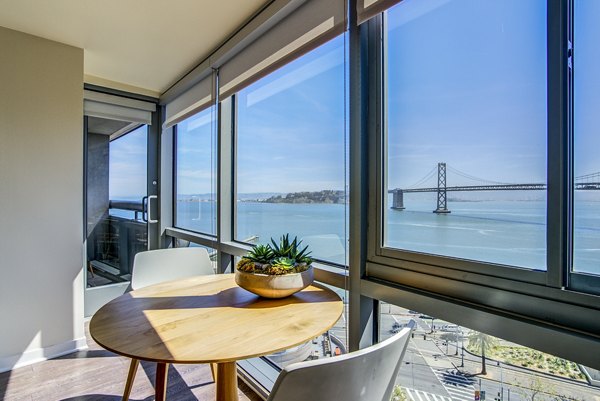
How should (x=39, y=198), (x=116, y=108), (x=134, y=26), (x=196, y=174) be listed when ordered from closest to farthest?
(x=134, y=26) < (x=39, y=198) < (x=196, y=174) < (x=116, y=108)

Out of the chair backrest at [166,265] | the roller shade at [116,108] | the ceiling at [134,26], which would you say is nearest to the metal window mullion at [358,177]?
the ceiling at [134,26]

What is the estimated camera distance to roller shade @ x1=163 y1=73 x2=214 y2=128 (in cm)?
275

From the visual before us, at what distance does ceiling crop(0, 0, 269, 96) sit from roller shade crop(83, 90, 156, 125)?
340 mm

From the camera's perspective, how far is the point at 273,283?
1.36 metres

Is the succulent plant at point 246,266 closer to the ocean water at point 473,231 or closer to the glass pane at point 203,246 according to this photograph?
the ocean water at point 473,231

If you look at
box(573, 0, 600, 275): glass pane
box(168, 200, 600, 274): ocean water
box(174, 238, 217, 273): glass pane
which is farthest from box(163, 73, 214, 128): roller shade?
box(573, 0, 600, 275): glass pane

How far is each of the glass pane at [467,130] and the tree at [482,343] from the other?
29 centimetres

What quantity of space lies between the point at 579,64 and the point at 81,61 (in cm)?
312

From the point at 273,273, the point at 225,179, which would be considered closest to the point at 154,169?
the point at 225,179

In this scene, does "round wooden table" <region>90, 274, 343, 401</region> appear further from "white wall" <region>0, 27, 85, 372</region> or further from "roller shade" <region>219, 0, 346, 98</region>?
"white wall" <region>0, 27, 85, 372</region>

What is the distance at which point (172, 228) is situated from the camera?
3.63m

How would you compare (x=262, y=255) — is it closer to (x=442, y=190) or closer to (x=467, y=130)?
(x=442, y=190)

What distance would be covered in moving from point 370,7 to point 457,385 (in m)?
1.58

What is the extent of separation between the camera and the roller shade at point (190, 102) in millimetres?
2750
